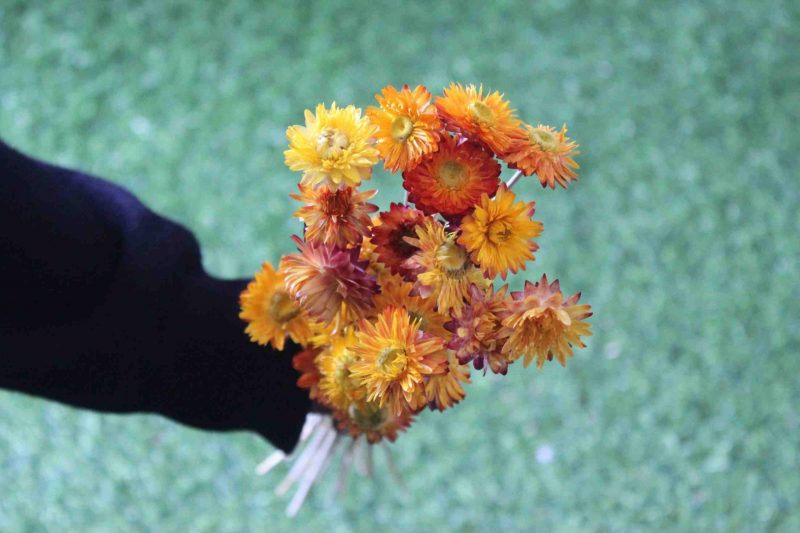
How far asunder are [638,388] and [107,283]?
4.82ft

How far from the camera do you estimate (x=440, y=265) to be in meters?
0.74

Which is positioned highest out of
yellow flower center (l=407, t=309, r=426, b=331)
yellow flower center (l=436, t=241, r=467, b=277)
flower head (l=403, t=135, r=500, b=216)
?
flower head (l=403, t=135, r=500, b=216)

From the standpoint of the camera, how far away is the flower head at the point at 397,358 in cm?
72

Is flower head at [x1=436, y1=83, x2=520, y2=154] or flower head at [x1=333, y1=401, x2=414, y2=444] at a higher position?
flower head at [x1=436, y1=83, x2=520, y2=154]

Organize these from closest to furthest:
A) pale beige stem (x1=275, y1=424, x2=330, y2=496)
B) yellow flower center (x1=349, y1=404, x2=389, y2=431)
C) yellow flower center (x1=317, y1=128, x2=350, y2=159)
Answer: yellow flower center (x1=317, y1=128, x2=350, y2=159) → yellow flower center (x1=349, y1=404, x2=389, y2=431) → pale beige stem (x1=275, y1=424, x2=330, y2=496)

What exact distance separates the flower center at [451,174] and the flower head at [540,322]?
10cm

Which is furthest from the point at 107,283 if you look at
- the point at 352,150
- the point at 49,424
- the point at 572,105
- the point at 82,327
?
the point at 572,105

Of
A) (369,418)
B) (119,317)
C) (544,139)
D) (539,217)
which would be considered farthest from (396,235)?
(539,217)


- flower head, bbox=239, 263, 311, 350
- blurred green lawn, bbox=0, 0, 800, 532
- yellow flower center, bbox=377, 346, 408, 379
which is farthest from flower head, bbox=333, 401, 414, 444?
blurred green lawn, bbox=0, 0, 800, 532

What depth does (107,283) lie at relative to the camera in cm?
108

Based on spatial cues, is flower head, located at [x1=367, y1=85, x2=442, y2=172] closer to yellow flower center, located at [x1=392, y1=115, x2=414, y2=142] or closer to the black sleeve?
yellow flower center, located at [x1=392, y1=115, x2=414, y2=142]

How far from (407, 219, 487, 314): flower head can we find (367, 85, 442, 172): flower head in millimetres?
55

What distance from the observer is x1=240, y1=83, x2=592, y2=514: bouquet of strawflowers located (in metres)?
0.73

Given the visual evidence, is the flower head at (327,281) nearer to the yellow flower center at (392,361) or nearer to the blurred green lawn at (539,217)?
the yellow flower center at (392,361)
